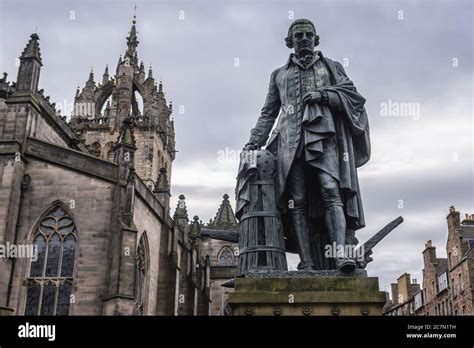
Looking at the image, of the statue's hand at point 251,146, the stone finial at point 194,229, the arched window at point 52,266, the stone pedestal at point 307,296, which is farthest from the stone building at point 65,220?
the stone pedestal at point 307,296

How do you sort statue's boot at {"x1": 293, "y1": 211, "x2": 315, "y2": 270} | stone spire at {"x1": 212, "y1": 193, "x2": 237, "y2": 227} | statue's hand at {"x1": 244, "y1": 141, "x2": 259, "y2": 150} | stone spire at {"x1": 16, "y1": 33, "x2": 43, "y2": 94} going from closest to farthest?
1. statue's boot at {"x1": 293, "y1": 211, "x2": 315, "y2": 270}
2. statue's hand at {"x1": 244, "y1": 141, "x2": 259, "y2": 150}
3. stone spire at {"x1": 16, "y1": 33, "x2": 43, "y2": 94}
4. stone spire at {"x1": 212, "y1": 193, "x2": 237, "y2": 227}

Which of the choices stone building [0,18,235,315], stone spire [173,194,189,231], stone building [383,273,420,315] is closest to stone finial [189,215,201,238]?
stone spire [173,194,189,231]

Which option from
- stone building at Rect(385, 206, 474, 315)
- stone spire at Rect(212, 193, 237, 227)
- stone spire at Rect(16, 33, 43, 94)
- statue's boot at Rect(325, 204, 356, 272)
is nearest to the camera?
statue's boot at Rect(325, 204, 356, 272)

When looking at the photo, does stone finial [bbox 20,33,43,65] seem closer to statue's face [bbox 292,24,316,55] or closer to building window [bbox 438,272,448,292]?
statue's face [bbox 292,24,316,55]

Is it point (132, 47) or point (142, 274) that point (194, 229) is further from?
point (132, 47)

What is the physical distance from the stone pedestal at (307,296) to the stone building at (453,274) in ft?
106

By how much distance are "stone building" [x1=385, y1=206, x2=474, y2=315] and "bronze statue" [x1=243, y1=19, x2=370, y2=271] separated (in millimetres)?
31653

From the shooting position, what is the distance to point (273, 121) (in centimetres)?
659

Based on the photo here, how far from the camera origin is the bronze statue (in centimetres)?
563

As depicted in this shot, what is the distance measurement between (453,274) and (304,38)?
35.3 m

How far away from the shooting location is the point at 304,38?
6.17m

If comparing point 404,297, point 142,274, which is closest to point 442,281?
point 404,297

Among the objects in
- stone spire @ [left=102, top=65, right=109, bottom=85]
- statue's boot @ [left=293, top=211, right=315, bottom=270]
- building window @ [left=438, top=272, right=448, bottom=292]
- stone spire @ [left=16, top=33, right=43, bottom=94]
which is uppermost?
stone spire @ [left=102, top=65, right=109, bottom=85]
